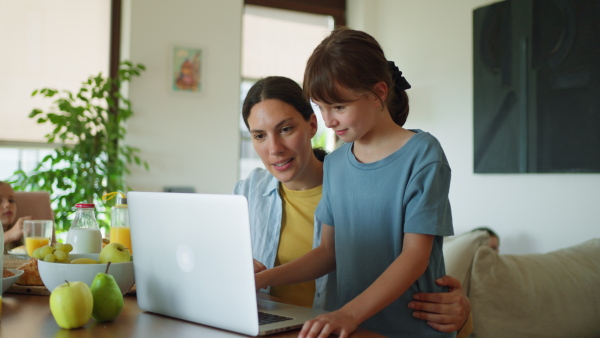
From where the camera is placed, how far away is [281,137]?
1688 mm

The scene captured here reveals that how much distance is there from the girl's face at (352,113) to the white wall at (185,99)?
325 centimetres

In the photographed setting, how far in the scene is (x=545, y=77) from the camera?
11.0ft

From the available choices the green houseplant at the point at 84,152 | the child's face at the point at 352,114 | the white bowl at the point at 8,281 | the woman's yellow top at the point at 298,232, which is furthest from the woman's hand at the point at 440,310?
the green houseplant at the point at 84,152

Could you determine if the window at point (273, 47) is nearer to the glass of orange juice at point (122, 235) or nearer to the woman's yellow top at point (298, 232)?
the glass of orange juice at point (122, 235)

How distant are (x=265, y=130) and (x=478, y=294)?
46.7 inches

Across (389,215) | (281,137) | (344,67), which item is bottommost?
(389,215)

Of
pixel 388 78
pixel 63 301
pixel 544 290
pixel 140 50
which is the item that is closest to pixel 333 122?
pixel 388 78

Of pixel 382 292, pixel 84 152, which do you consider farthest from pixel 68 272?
pixel 84 152

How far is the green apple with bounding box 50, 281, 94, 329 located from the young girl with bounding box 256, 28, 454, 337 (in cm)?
39

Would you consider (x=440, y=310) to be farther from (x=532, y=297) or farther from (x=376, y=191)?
(x=532, y=297)

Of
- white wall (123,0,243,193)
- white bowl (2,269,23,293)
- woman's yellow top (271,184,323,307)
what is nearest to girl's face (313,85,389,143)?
woman's yellow top (271,184,323,307)

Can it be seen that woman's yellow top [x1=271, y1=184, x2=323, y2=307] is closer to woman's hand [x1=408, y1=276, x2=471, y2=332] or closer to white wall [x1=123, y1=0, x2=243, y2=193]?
woman's hand [x1=408, y1=276, x2=471, y2=332]

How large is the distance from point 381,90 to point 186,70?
3.36 m

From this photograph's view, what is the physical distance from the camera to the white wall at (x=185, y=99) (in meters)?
4.35
